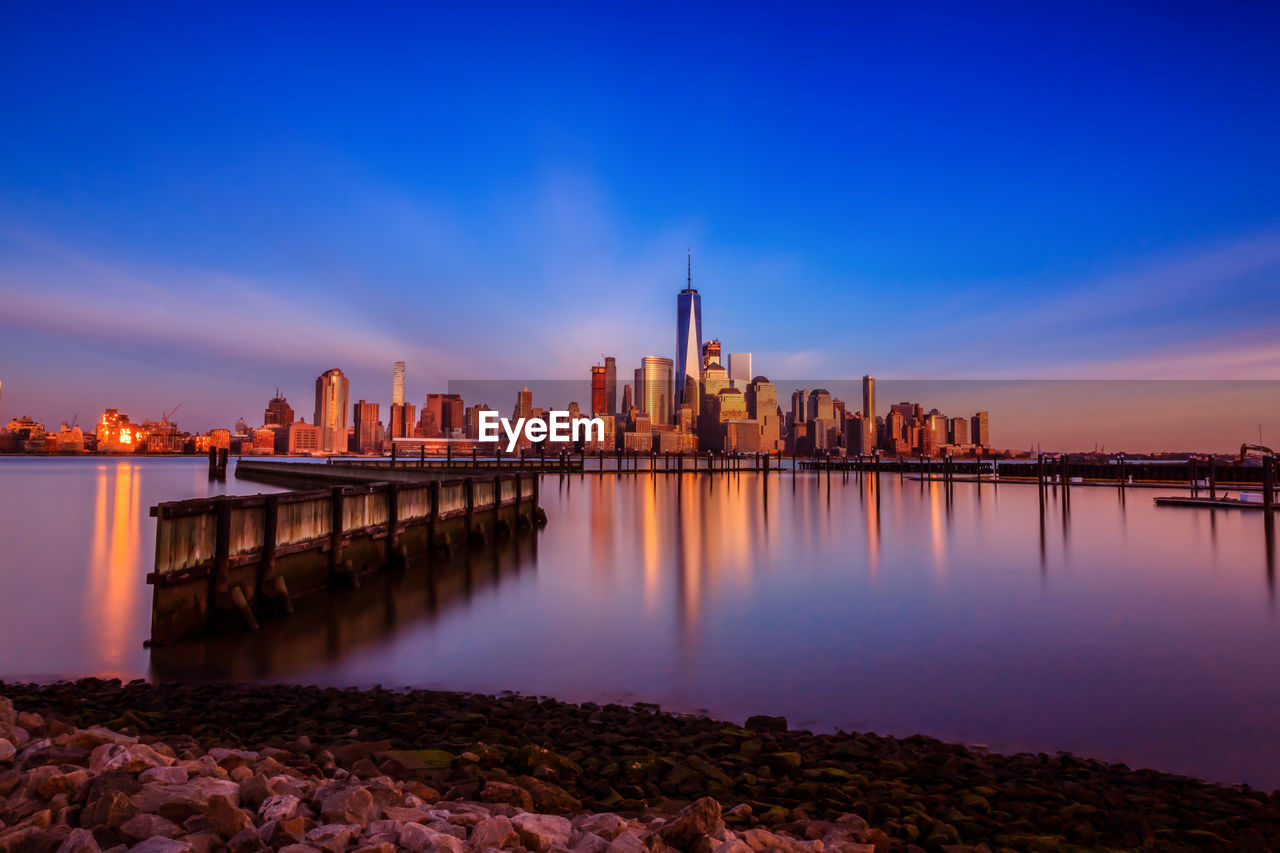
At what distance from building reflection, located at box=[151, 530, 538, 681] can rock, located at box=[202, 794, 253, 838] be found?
787 centimetres

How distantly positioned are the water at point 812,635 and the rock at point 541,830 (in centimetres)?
552

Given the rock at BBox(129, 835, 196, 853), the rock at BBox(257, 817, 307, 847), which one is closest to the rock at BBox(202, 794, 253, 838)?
the rock at BBox(257, 817, 307, 847)

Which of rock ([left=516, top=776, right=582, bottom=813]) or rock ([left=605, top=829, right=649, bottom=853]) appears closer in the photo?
rock ([left=605, top=829, right=649, bottom=853])

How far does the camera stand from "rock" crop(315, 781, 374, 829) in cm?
483

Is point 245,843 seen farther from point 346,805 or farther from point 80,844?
point 80,844

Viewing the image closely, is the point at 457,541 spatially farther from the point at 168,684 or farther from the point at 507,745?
the point at 507,745

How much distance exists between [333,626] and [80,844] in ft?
37.3

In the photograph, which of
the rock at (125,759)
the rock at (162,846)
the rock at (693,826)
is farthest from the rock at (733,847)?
the rock at (125,759)

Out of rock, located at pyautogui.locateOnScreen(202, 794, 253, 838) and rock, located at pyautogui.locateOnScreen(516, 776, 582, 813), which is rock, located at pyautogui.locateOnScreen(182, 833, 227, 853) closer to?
rock, located at pyautogui.locateOnScreen(202, 794, 253, 838)

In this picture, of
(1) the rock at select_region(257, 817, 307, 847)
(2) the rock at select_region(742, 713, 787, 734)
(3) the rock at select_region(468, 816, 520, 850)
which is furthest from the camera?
(2) the rock at select_region(742, 713, 787, 734)

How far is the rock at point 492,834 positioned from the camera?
15.2 feet

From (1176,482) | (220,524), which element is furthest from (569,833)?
(1176,482)

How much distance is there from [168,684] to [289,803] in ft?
26.0

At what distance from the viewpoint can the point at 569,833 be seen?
5.00 meters
